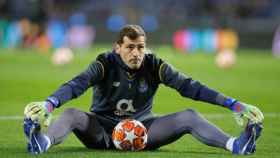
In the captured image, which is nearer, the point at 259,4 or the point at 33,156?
the point at 33,156

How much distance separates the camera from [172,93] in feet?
60.5

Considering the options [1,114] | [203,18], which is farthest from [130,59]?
[203,18]

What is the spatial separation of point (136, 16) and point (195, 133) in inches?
1163

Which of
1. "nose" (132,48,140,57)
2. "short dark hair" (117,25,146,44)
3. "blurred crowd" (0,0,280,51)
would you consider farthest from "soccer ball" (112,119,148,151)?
"blurred crowd" (0,0,280,51)

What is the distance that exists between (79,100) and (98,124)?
7.20 m

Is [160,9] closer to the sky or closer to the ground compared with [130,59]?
closer to the ground

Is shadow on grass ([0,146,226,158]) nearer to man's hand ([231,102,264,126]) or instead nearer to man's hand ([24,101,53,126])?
man's hand ([24,101,53,126])

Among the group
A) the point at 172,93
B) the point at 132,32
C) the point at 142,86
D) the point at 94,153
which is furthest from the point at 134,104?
the point at 172,93

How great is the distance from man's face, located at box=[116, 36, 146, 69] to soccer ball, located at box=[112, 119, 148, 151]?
0.62m

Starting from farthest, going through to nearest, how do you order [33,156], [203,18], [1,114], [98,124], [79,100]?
1. [203,18]
2. [79,100]
3. [1,114]
4. [98,124]
5. [33,156]

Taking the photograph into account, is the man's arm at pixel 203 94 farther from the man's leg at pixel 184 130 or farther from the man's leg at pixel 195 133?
the man's leg at pixel 184 130

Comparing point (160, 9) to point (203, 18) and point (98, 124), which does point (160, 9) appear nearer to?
point (203, 18)

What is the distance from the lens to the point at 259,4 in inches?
1505

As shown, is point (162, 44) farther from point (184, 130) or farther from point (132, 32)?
point (132, 32)
